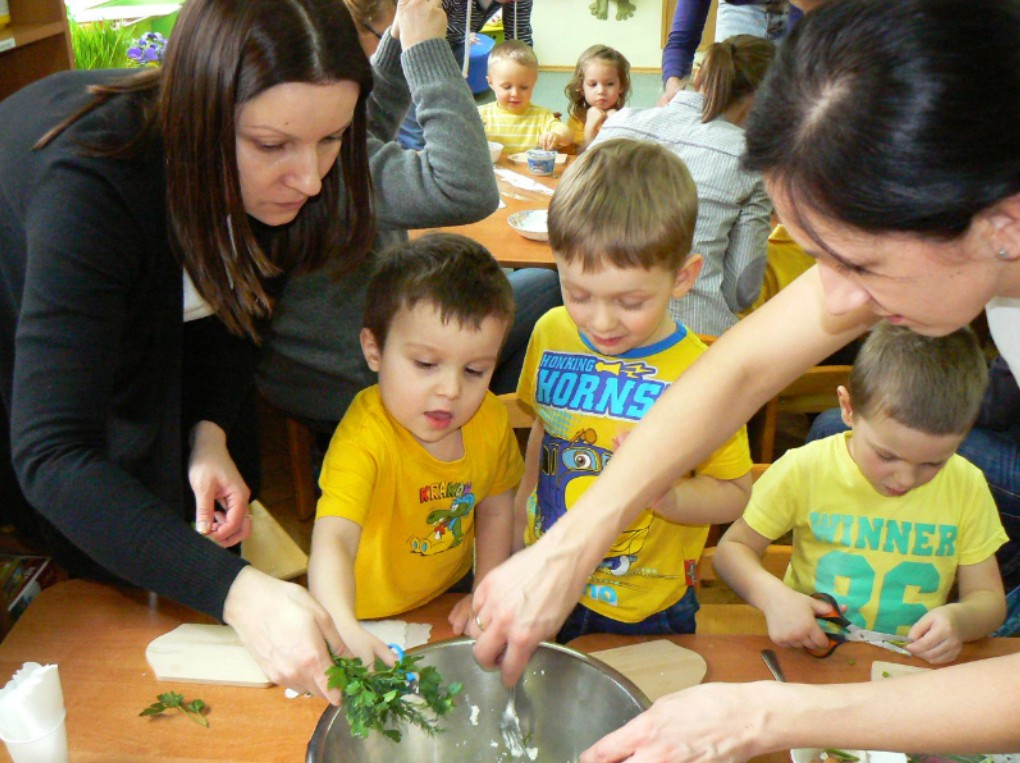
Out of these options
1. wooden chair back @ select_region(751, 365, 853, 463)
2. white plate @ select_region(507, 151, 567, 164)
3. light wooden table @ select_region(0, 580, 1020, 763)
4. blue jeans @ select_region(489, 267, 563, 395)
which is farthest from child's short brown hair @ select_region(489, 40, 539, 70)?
light wooden table @ select_region(0, 580, 1020, 763)

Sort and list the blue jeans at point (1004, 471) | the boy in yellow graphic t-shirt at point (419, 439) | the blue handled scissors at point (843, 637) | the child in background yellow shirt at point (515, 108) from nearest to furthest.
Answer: the blue handled scissors at point (843, 637) → the boy in yellow graphic t-shirt at point (419, 439) → the blue jeans at point (1004, 471) → the child in background yellow shirt at point (515, 108)

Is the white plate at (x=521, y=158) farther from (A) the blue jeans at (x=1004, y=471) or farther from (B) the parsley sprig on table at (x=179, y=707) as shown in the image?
(B) the parsley sprig on table at (x=179, y=707)

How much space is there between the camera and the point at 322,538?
127cm

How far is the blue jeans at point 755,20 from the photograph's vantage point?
10.7ft

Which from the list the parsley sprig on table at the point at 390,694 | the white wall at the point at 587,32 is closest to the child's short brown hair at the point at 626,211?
the parsley sprig on table at the point at 390,694

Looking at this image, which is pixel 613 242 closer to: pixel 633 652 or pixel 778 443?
pixel 633 652

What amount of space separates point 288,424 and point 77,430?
158 centimetres

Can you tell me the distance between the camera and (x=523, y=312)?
2.82 meters

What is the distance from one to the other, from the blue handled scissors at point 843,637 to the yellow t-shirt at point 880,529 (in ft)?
0.59

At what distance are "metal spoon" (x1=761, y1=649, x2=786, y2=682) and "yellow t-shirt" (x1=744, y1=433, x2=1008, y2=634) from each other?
33 cm

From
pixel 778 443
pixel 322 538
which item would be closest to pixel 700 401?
pixel 322 538

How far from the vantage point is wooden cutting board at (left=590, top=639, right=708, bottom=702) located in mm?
1151

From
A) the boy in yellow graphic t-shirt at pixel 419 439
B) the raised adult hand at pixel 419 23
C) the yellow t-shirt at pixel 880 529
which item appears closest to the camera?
the boy in yellow graphic t-shirt at pixel 419 439

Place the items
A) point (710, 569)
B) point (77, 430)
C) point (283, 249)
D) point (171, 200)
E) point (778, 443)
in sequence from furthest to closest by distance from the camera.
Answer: point (778, 443) < point (710, 569) < point (283, 249) < point (171, 200) < point (77, 430)
